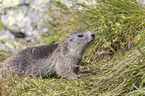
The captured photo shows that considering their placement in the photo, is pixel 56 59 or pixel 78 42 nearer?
pixel 78 42

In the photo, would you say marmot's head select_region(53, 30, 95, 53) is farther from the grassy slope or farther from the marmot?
the grassy slope

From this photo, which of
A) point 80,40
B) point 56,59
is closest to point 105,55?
point 80,40

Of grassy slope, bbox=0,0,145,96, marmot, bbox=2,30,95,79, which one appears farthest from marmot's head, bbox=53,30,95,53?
grassy slope, bbox=0,0,145,96

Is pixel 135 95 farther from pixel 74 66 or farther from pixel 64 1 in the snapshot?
pixel 64 1

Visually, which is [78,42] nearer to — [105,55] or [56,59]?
[56,59]

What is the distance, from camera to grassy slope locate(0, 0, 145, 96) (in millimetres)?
2654

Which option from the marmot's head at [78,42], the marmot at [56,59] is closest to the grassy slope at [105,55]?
the marmot at [56,59]

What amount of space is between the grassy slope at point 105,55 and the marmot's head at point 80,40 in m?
0.44

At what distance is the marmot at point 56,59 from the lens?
12.4ft

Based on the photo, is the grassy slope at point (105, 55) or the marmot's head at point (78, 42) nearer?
the grassy slope at point (105, 55)

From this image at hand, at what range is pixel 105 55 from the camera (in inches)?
165

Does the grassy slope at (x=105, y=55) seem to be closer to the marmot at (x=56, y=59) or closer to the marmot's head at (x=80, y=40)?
the marmot at (x=56, y=59)

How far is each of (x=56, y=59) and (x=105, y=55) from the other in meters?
1.15

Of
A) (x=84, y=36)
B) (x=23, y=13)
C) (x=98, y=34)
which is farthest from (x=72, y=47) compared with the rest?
(x=23, y=13)
